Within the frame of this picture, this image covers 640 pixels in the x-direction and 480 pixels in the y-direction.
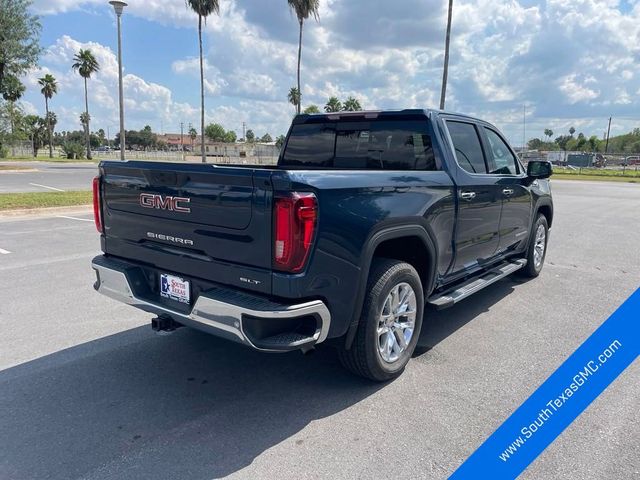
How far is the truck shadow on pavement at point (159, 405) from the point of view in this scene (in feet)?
8.94

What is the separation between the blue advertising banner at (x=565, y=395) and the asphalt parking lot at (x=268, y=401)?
0.38 meters

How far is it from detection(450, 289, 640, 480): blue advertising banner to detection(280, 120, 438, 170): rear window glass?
2.22 m

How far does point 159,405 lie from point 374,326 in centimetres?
153

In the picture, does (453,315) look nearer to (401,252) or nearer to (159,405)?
(401,252)

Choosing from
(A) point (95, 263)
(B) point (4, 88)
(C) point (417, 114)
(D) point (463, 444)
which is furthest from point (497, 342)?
(B) point (4, 88)

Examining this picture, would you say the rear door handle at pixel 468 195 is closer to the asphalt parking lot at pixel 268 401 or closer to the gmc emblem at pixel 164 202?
the asphalt parking lot at pixel 268 401

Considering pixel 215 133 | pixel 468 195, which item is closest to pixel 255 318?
pixel 468 195

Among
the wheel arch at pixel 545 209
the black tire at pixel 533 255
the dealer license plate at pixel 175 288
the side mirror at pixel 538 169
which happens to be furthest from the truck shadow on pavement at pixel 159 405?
the wheel arch at pixel 545 209

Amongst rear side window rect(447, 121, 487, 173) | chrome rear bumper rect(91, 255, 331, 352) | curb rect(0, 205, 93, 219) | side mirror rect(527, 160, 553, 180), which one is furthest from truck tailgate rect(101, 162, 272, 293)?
curb rect(0, 205, 93, 219)

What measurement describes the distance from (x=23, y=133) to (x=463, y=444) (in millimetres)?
38527

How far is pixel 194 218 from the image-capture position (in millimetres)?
3160

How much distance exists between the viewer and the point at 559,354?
4.24m

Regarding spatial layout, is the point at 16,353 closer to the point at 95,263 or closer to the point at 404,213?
the point at 95,263

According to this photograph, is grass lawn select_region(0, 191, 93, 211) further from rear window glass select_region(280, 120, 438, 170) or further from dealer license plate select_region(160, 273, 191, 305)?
dealer license plate select_region(160, 273, 191, 305)
